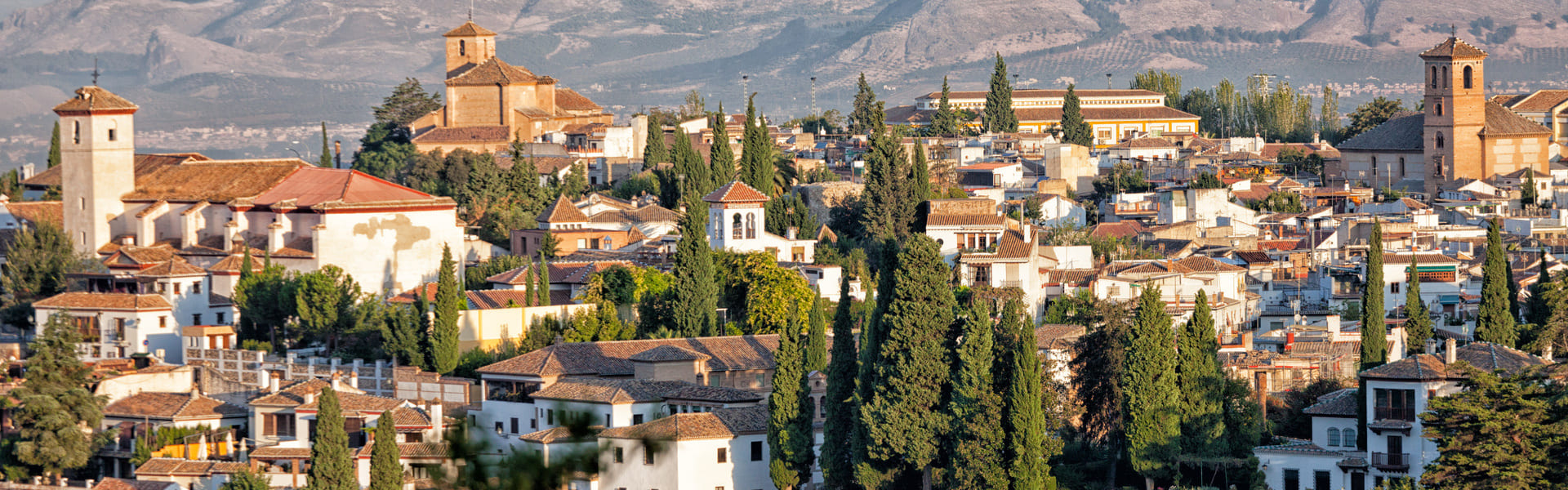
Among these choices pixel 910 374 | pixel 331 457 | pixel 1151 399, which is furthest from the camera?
pixel 331 457

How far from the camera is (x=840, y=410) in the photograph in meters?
33.6


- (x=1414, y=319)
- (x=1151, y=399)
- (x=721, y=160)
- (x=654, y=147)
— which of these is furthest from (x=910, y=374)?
(x=654, y=147)

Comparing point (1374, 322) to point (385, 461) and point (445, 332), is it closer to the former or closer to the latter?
point (385, 461)

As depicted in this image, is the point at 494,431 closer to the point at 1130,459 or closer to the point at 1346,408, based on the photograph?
the point at 1130,459

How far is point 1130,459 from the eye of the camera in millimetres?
32250

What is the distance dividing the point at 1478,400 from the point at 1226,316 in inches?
625

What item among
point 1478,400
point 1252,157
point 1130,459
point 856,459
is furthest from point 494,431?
point 1252,157

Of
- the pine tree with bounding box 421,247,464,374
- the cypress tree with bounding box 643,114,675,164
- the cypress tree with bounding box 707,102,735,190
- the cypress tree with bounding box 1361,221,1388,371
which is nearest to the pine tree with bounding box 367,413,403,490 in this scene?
the pine tree with bounding box 421,247,464,374

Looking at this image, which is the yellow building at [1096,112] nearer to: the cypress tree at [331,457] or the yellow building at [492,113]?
the yellow building at [492,113]

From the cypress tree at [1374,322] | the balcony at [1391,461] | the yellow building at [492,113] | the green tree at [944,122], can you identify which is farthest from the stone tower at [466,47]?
the balcony at [1391,461]

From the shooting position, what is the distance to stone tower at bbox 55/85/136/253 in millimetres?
52500

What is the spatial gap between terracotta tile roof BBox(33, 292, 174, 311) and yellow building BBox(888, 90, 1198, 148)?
41.2 meters

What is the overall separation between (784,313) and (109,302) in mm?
15222

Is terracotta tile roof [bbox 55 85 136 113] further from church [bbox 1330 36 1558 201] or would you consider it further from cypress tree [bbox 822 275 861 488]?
church [bbox 1330 36 1558 201]
